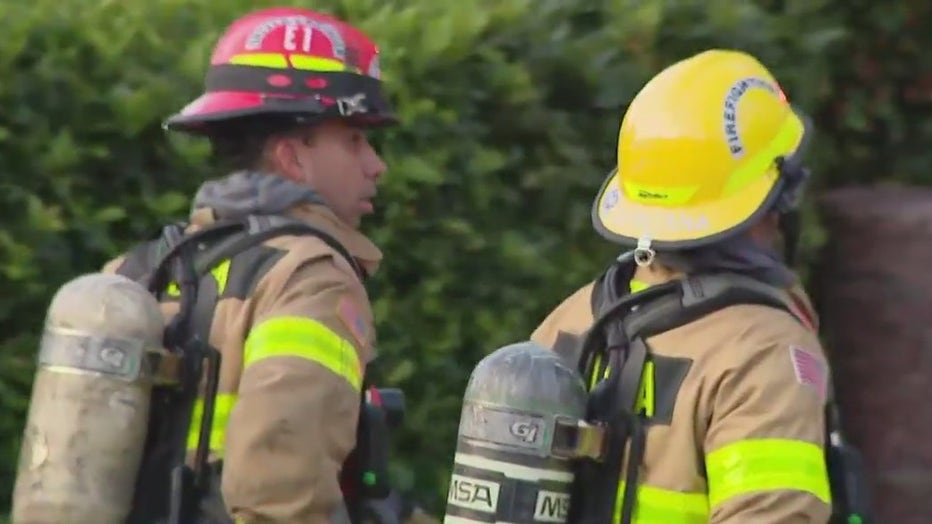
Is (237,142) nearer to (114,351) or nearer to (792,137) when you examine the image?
(114,351)

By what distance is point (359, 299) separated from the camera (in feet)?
11.5

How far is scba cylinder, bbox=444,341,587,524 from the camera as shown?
307 cm

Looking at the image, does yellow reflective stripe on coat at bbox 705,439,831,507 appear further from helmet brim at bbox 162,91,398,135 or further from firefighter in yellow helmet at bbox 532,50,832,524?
helmet brim at bbox 162,91,398,135

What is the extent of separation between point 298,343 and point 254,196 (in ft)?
1.34

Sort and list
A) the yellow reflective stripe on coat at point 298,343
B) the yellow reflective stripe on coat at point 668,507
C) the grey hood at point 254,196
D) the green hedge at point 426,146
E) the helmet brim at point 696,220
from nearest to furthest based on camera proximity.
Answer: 1. the yellow reflective stripe on coat at point 668,507
2. the helmet brim at point 696,220
3. the yellow reflective stripe on coat at point 298,343
4. the grey hood at point 254,196
5. the green hedge at point 426,146

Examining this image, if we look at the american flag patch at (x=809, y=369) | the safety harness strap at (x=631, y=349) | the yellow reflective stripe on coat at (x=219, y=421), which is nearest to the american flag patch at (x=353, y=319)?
the yellow reflective stripe on coat at (x=219, y=421)

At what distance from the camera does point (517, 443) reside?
308 cm

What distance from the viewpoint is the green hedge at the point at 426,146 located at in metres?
4.18

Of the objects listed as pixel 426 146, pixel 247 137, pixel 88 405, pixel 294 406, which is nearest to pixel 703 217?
pixel 294 406

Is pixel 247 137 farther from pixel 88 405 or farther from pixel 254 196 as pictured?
pixel 88 405

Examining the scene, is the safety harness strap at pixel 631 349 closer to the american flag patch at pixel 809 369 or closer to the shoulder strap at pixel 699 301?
the shoulder strap at pixel 699 301

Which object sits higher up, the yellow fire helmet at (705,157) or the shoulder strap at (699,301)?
the yellow fire helmet at (705,157)

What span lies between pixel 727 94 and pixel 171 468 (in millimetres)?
1279

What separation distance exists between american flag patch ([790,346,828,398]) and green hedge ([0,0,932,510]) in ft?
5.68
